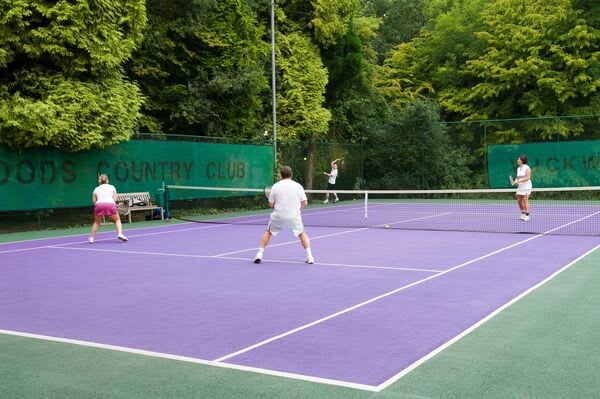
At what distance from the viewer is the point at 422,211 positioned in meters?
22.3

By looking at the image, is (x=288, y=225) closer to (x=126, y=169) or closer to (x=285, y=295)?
(x=285, y=295)

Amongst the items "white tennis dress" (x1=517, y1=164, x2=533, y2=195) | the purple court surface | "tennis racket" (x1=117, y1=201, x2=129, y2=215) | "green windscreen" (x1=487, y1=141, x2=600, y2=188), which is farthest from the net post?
"green windscreen" (x1=487, y1=141, x2=600, y2=188)

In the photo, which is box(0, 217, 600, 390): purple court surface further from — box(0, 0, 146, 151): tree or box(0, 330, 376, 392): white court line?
box(0, 0, 146, 151): tree

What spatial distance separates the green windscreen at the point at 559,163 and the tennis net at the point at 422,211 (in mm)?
825

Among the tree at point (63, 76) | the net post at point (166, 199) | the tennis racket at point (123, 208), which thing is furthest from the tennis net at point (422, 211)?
the tree at point (63, 76)

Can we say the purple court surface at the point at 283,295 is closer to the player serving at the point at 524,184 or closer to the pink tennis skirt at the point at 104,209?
the pink tennis skirt at the point at 104,209

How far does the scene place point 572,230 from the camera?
598 inches

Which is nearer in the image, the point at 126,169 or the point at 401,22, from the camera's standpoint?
the point at 126,169

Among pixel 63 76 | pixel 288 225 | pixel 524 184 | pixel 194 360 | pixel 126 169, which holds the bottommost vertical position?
pixel 194 360

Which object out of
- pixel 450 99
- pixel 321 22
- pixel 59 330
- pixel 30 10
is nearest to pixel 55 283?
pixel 59 330

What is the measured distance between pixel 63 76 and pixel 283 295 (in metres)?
12.9

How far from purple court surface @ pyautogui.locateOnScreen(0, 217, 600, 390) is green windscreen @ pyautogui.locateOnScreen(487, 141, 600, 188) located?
43.7 ft

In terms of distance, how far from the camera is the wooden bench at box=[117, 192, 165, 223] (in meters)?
18.7

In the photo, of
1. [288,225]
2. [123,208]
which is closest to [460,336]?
[288,225]
